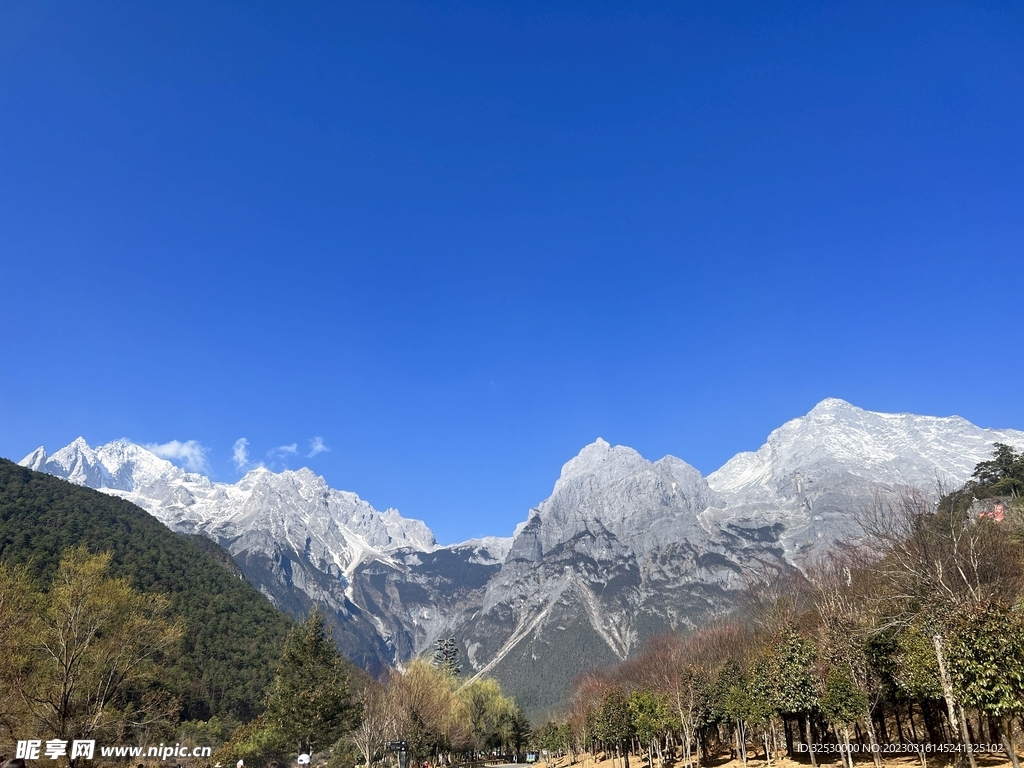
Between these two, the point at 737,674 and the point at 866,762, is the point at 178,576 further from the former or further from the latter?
the point at 866,762

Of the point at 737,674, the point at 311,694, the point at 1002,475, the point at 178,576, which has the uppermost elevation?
the point at 1002,475

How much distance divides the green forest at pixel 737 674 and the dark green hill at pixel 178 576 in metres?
7.58

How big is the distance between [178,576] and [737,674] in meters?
115

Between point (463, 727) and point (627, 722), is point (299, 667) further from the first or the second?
point (463, 727)

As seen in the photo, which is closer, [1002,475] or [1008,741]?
[1008,741]

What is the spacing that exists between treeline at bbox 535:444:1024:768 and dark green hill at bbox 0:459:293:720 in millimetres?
73658

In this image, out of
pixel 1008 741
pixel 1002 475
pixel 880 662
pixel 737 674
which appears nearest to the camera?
pixel 1008 741

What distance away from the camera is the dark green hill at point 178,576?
9944 centimetres

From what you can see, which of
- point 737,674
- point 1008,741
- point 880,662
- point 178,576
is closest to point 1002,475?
point 737,674

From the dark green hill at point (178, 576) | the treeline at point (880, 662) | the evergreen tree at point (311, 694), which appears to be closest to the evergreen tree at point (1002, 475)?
the treeline at point (880, 662)

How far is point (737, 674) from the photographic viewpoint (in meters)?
51.3

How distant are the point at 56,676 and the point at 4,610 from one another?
674 centimetres

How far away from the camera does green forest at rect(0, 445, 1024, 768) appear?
2831cm

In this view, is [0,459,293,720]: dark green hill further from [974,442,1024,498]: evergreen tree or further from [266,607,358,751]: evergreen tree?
[974,442,1024,498]: evergreen tree
